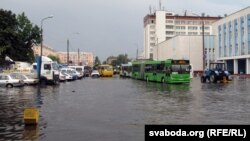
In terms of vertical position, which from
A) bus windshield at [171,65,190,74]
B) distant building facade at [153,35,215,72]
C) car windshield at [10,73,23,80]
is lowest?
car windshield at [10,73,23,80]

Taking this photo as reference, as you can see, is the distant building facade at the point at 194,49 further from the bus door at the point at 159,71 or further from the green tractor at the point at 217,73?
the green tractor at the point at 217,73

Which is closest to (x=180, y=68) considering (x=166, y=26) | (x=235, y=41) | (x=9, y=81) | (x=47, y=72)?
(x=47, y=72)

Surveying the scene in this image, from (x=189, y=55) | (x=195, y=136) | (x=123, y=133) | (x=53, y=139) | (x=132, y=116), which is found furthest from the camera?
(x=189, y=55)

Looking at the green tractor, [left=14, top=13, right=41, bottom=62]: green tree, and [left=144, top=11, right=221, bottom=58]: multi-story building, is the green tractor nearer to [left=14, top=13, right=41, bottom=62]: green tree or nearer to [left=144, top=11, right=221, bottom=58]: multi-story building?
[left=14, top=13, right=41, bottom=62]: green tree

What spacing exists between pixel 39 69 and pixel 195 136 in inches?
1797

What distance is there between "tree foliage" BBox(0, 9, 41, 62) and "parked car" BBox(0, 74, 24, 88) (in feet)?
80.0

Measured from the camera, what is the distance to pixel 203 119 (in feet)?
55.7

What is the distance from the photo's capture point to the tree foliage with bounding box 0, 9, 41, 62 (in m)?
78.7

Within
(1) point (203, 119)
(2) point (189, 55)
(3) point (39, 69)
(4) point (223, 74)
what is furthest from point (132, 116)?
(2) point (189, 55)

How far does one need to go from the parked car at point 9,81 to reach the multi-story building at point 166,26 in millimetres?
129181

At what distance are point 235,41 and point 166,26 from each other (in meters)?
82.0

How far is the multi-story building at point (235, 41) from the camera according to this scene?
93.7 meters

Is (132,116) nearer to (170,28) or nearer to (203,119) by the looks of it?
(203,119)

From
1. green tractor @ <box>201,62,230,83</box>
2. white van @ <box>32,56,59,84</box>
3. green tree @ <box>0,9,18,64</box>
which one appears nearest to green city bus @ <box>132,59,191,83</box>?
green tractor @ <box>201,62,230,83</box>
